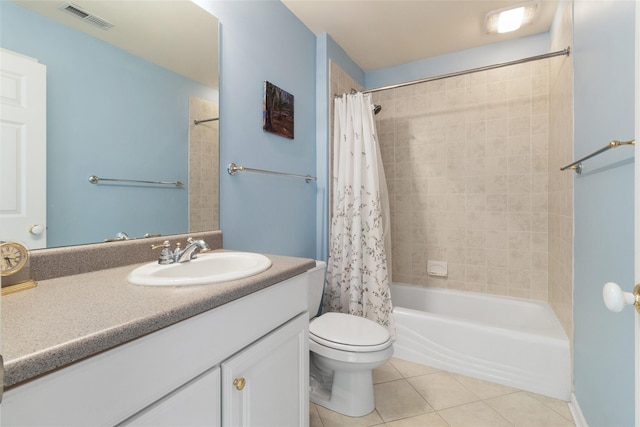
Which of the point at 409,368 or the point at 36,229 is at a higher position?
the point at 36,229

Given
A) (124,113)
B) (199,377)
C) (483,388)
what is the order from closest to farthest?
(199,377), (124,113), (483,388)

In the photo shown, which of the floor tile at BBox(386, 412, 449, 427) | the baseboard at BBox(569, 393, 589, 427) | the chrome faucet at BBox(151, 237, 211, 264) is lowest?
the floor tile at BBox(386, 412, 449, 427)

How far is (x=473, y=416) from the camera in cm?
146

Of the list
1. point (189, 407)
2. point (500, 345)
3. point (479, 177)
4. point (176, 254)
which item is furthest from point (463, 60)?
point (189, 407)

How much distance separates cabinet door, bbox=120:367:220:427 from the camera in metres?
0.61

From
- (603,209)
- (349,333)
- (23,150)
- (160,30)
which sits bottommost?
(349,333)

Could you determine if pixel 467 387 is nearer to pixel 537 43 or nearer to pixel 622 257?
pixel 622 257

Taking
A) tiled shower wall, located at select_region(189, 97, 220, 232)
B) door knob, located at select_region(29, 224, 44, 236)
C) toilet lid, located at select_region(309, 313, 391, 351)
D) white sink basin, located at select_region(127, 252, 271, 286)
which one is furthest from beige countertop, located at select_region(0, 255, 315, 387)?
toilet lid, located at select_region(309, 313, 391, 351)

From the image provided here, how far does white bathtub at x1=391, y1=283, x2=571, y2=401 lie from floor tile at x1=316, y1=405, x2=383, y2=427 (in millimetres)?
617

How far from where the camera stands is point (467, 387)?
66.8 inches

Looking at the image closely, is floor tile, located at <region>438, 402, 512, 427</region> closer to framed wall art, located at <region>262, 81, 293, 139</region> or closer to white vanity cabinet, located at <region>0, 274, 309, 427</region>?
white vanity cabinet, located at <region>0, 274, 309, 427</region>

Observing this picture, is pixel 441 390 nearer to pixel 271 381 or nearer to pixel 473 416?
pixel 473 416

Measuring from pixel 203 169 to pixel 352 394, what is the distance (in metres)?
1.33

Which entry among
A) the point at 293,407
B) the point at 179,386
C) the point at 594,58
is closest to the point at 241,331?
the point at 179,386
